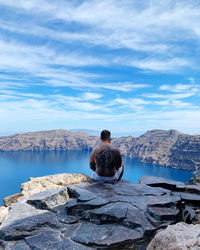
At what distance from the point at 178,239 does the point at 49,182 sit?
26.9ft

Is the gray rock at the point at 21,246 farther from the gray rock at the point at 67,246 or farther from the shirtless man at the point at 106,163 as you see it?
the shirtless man at the point at 106,163

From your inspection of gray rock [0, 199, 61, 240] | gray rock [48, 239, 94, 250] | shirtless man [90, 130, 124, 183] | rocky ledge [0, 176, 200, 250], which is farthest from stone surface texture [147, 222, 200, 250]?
shirtless man [90, 130, 124, 183]

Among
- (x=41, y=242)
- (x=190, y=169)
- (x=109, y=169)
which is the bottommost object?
(x=190, y=169)

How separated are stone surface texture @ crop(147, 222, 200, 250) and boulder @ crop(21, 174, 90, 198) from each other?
7016mm

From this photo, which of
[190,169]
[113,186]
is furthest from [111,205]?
[190,169]

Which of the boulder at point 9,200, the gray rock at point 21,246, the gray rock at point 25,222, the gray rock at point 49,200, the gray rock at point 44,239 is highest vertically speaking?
the gray rock at point 49,200

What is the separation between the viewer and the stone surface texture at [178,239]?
3.39m

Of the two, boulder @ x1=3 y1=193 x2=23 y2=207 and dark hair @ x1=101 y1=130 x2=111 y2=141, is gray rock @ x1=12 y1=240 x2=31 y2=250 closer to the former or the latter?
boulder @ x1=3 y1=193 x2=23 y2=207

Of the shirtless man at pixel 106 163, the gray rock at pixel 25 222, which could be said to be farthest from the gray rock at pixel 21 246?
the shirtless man at pixel 106 163

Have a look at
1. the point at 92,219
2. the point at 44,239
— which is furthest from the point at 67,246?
the point at 92,219

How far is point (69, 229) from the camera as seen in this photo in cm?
566

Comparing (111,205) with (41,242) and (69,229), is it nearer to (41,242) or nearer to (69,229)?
(69,229)

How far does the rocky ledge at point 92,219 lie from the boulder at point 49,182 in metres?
2.19

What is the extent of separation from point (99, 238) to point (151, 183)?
19.1ft
